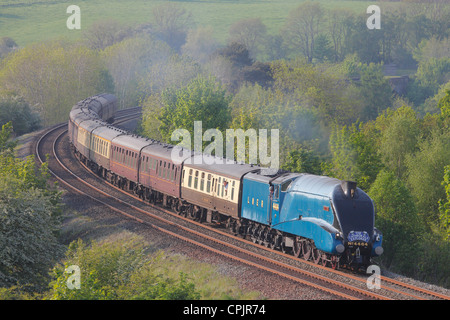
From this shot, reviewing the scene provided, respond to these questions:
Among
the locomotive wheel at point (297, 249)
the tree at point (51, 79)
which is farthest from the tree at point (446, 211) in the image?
the tree at point (51, 79)

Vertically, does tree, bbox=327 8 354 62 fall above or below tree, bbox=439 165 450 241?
above

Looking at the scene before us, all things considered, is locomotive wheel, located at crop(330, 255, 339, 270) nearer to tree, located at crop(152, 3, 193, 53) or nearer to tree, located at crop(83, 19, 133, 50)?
tree, located at crop(83, 19, 133, 50)

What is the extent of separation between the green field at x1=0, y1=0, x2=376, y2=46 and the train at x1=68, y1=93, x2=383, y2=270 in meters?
111

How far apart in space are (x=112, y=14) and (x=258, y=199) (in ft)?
503

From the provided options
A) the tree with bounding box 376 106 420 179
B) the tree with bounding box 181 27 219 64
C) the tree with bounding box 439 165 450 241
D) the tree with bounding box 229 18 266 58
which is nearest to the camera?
the tree with bounding box 439 165 450 241

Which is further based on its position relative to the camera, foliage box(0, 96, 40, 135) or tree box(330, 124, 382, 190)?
foliage box(0, 96, 40, 135)

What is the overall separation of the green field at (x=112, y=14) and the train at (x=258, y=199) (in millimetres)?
110639

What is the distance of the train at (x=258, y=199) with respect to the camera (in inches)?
833

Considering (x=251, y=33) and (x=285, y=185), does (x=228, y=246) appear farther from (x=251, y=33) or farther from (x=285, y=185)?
(x=251, y=33)

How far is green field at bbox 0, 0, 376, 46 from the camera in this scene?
150 m

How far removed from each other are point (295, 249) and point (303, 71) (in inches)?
2494

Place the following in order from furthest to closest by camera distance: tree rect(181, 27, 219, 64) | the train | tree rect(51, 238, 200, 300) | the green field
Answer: the green field → tree rect(181, 27, 219, 64) → the train → tree rect(51, 238, 200, 300)

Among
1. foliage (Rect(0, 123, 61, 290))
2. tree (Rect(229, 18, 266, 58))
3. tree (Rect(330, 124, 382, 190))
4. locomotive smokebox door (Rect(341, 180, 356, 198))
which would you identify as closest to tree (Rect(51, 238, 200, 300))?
foliage (Rect(0, 123, 61, 290))

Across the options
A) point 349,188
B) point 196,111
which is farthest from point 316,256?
point 196,111
